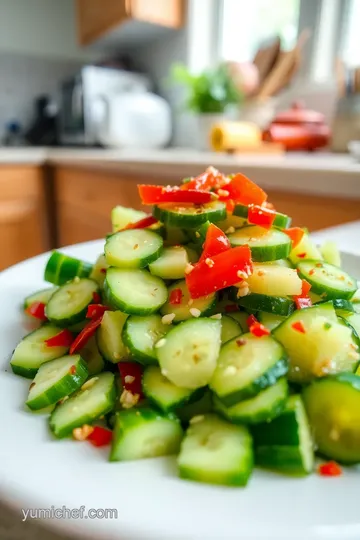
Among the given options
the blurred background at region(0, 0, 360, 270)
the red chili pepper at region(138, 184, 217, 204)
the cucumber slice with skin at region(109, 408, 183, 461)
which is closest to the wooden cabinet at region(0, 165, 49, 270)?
the blurred background at region(0, 0, 360, 270)

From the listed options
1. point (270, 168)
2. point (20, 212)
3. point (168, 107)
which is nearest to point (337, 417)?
point (270, 168)

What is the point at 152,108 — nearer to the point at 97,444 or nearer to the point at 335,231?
the point at 335,231

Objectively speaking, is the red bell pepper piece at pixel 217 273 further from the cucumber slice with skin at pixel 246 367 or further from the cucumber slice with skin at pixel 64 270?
the cucumber slice with skin at pixel 64 270

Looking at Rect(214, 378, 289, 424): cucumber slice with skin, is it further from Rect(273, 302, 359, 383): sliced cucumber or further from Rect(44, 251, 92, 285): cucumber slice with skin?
Rect(44, 251, 92, 285): cucumber slice with skin

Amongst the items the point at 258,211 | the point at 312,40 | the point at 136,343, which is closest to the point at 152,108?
the point at 312,40

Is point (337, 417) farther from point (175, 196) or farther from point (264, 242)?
point (175, 196)

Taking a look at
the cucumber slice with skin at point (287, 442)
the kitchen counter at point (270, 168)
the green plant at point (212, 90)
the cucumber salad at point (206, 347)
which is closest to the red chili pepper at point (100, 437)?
the cucumber salad at point (206, 347)
